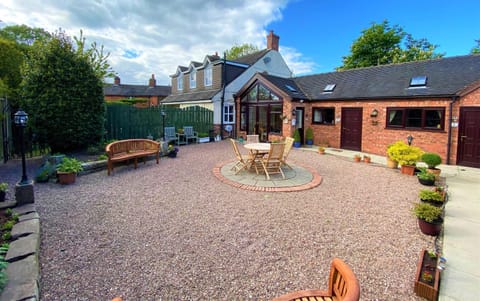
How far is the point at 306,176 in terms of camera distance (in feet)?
23.4

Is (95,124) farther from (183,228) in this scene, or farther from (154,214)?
(183,228)

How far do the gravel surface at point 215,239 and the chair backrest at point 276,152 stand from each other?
1.47 m

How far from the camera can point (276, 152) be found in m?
6.82

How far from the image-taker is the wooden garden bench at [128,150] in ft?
22.8

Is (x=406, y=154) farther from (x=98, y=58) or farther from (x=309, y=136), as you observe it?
(x=98, y=58)

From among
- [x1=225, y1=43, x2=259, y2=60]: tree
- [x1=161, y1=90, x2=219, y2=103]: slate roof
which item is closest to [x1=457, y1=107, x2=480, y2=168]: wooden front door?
[x1=161, y1=90, x2=219, y2=103]: slate roof

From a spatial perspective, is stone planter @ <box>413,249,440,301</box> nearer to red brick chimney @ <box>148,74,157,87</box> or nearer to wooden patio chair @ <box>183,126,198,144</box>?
wooden patio chair @ <box>183,126,198,144</box>

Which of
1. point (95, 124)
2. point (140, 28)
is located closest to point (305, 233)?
point (95, 124)

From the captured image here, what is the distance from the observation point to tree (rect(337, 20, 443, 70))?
23.7m

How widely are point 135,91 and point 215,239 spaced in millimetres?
35256

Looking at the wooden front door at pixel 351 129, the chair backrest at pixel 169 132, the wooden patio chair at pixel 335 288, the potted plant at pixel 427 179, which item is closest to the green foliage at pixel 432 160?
the potted plant at pixel 427 179


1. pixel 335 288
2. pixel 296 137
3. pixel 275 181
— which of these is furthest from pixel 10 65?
pixel 335 288

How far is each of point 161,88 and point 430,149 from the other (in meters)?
34.4

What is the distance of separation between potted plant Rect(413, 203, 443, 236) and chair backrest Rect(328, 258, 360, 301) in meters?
2.77
